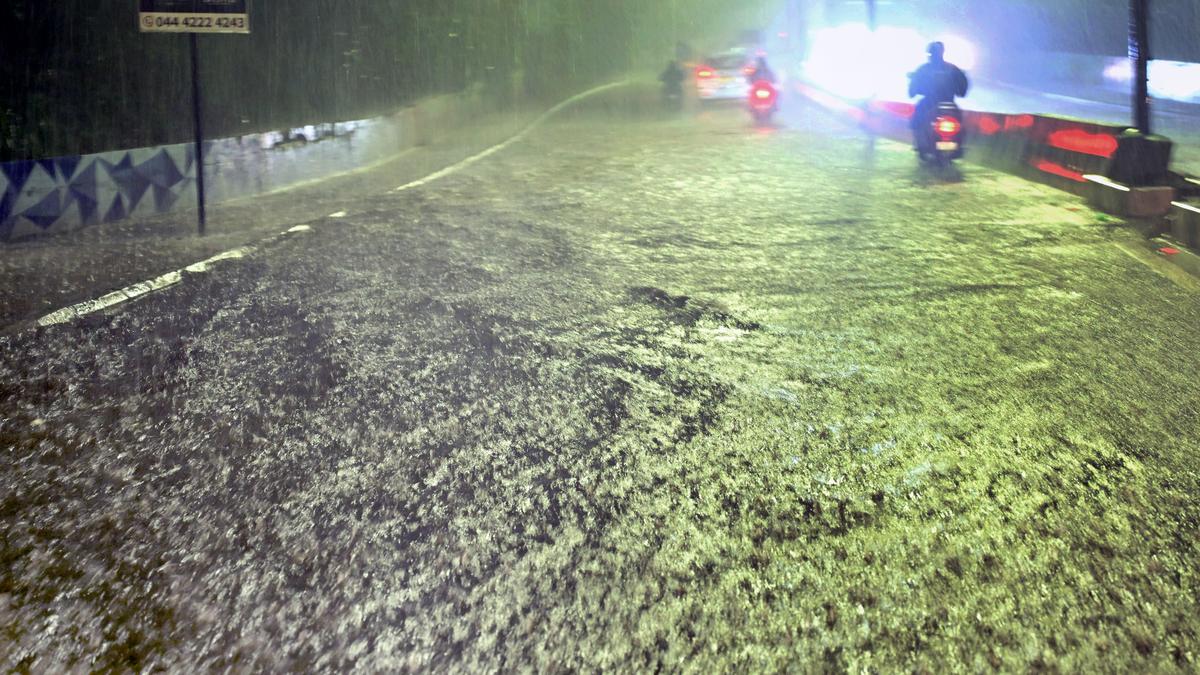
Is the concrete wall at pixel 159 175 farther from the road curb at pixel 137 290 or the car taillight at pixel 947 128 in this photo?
the car taillight at pixel 947 128

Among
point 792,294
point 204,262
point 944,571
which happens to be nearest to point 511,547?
point 944,571

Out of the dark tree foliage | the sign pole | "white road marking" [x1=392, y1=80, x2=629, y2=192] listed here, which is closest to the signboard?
the sign pole

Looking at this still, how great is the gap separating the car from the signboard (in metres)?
21.9

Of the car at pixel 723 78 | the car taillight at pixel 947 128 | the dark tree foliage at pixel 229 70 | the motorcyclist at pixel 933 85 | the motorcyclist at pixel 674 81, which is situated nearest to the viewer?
the dark tree foliage at pixel 229 70

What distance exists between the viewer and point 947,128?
14.5 m

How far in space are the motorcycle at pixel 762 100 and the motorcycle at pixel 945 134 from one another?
10661 millimetres

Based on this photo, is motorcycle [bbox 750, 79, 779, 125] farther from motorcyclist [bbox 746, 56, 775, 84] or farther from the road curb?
the road curb

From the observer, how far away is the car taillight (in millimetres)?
14516

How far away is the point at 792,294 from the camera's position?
682cm

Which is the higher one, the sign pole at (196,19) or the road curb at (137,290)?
the sign pole at (196,19)

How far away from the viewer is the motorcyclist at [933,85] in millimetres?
15016

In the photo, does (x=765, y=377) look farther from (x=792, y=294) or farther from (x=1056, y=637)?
(x=1056, y=637)

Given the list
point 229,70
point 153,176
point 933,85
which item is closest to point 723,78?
point 933,85

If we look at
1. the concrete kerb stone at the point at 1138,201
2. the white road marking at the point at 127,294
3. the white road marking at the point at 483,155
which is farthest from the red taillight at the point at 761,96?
the white road marking at the point at 127,294
